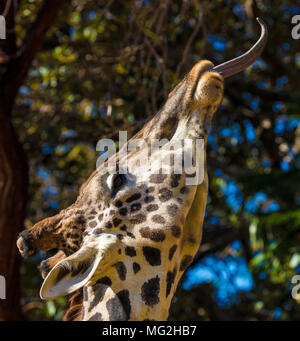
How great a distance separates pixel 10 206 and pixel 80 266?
10.7 ft

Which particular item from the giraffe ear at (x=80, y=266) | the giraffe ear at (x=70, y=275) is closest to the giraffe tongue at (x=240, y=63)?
the giraffe ear at (x=80, y=266)

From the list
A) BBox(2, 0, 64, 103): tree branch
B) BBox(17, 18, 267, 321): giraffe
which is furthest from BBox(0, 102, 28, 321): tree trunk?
BBox(17, 18, 267, 321): giraffe

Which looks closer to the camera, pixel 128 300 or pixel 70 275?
pixel 70 275

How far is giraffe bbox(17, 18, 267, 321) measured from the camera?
2.83 m

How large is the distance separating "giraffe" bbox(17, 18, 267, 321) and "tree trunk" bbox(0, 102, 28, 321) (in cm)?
279

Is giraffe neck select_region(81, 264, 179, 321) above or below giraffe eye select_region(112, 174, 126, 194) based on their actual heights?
below

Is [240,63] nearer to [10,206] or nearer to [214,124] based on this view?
[10,206]

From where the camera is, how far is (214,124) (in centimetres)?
703

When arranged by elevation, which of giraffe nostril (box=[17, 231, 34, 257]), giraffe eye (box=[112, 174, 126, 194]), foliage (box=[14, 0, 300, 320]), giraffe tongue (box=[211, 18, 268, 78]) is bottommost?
foliage (box=[14, 0, 300, 320])

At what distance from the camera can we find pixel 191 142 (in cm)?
306

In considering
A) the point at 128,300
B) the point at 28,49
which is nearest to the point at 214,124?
the point at 28,49

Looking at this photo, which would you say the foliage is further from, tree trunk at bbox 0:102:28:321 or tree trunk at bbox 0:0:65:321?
tree trunk at bbox 0:102:28:321

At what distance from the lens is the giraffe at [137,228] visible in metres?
2.83
